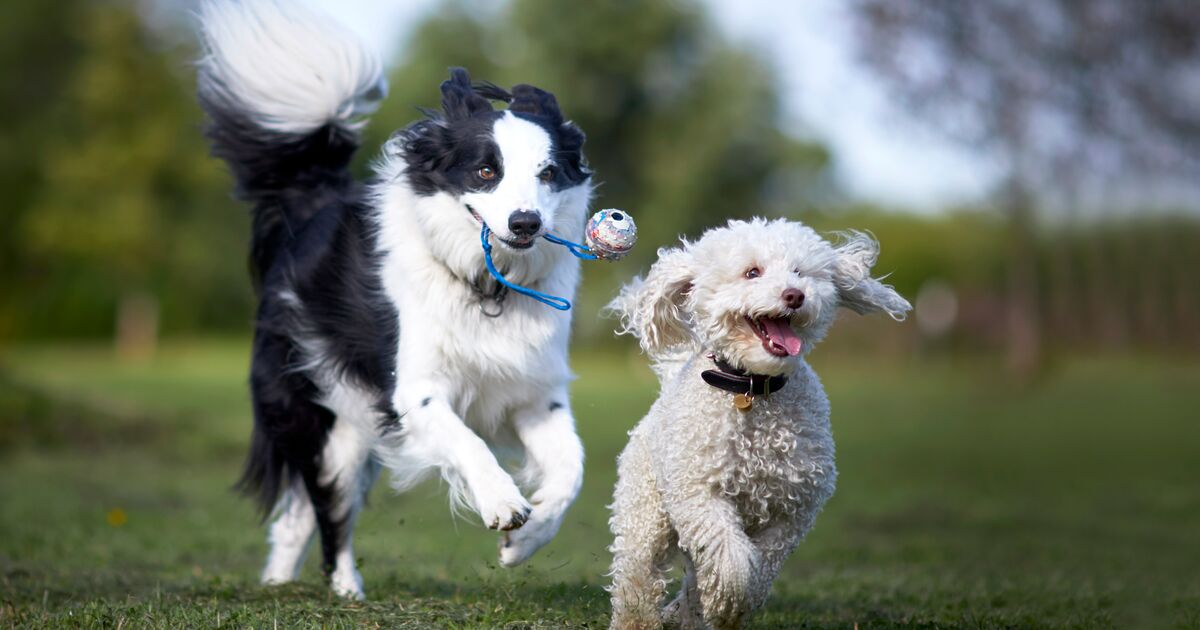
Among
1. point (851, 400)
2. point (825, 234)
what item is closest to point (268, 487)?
point (825, 234)

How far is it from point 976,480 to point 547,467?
934cm

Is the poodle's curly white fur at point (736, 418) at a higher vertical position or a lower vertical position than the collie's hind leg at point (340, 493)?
higher

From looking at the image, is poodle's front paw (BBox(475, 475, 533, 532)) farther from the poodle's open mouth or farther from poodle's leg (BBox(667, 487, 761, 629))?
the poodle's open mouth

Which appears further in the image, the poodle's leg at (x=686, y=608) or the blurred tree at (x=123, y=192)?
the blurred tree at (x=123, y=192)

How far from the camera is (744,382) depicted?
14.5 feet

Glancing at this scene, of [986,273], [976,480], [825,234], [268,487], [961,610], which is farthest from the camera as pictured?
[986,273]

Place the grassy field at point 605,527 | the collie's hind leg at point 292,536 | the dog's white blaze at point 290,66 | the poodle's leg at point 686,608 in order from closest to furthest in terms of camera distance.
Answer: the poodle's leg at point 686,608 < the grassy field at point 605,527 < the collie's hind leg at point 292,536 < the dog's white blaze at point 290,66

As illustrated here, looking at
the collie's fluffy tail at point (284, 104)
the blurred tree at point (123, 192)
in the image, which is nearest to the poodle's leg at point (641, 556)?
the collie's fluffy tail at point (284, 104)

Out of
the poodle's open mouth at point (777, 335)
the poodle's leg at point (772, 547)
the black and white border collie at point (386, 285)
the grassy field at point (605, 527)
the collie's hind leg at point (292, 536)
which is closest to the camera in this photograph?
the poodle's open mouth at point (777, 335)

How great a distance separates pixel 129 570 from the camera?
22.8ft

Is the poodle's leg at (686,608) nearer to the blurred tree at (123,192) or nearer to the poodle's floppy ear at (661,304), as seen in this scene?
the poodle's floppy ear at (661,304)

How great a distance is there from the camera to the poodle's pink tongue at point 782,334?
14.0 feet

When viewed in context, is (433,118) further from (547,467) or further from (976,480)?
(976,480)

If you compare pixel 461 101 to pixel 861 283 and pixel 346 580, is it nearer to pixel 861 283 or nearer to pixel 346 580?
pixel 861 283
